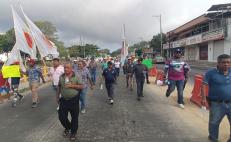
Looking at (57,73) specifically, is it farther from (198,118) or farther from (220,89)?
(220,89)

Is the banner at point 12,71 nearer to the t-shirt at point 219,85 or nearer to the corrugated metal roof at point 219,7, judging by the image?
the t-shirt at point 219,85

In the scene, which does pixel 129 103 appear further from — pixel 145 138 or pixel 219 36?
pixel 219 36

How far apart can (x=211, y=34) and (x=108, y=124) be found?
41525 millimetres

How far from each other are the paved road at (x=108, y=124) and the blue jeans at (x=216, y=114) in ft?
1.35

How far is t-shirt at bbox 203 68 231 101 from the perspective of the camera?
603 cm

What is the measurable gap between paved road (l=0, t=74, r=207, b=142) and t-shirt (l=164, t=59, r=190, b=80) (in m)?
0.97

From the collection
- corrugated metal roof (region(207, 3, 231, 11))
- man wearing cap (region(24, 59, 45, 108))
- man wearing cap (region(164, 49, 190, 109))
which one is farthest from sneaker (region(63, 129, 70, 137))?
corrugated metal roof (region(207, 3, 231, 11))

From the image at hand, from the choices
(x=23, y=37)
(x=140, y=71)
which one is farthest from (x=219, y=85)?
(x=23, y=37)

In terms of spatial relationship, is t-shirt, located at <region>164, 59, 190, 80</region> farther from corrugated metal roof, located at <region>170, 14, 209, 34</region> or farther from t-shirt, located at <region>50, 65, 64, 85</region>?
corrugated metal roof, located at <region>170, 14, 209, 34</region>

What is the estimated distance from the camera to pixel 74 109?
6.98 m

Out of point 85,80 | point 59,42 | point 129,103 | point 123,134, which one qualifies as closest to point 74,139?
point 123,134

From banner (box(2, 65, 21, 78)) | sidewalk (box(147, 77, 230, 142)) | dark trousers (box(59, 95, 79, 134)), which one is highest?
banner (box(2, 65, 21, 78))

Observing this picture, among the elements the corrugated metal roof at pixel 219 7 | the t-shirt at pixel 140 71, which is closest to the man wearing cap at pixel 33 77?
the t-shirt at pixel 140 71

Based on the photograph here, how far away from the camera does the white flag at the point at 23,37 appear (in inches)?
444
